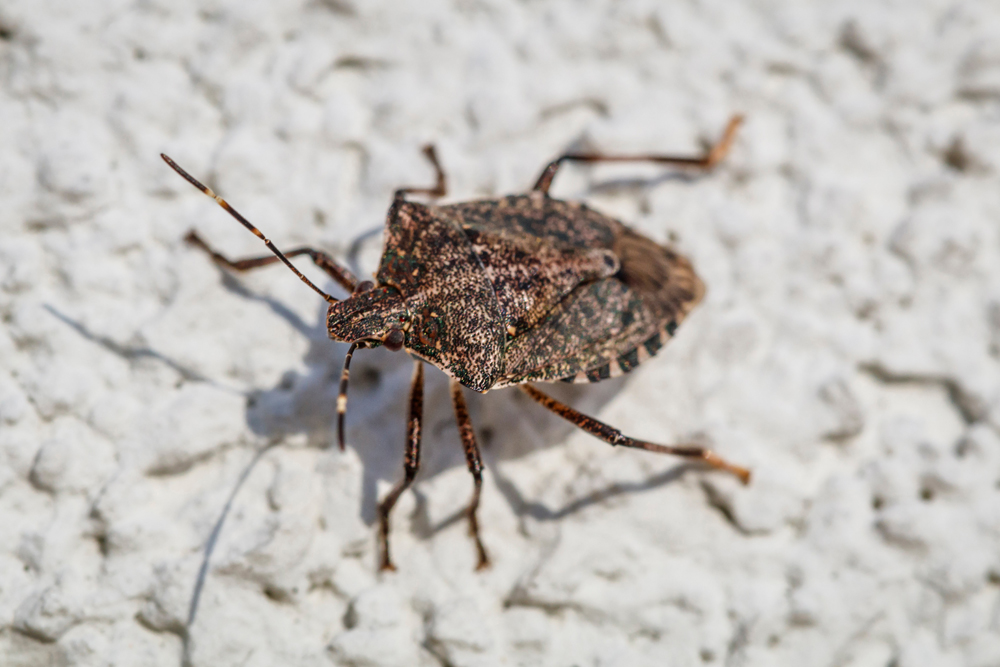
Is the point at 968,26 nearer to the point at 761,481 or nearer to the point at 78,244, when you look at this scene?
the point at 761,481

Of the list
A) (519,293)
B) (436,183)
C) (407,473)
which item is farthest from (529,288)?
(407,473)

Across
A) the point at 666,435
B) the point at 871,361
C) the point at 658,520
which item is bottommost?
the point at 658,520

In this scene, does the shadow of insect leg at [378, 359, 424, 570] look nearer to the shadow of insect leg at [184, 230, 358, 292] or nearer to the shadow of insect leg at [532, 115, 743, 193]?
the shadow of insect leg at [184, 230, 358, 292]

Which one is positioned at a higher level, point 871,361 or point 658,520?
point 871,361

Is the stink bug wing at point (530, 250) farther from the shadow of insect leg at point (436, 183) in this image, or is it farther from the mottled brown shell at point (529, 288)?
the shadow of insect leg at point (436, 183)

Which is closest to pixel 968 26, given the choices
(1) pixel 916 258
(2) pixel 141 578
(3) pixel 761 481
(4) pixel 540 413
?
(1) pixel 916 258

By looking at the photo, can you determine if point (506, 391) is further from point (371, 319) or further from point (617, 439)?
point (371, 319)

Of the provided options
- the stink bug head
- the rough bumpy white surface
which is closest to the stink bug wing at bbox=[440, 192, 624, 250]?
the rough bumpy white surface

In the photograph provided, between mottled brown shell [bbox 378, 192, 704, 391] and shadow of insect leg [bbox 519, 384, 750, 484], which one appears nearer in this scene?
mottled brown shell [bbox 378, 192, 704, 391]
